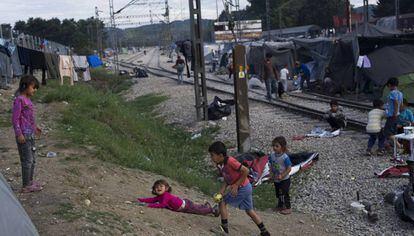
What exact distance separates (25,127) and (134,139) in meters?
8.34

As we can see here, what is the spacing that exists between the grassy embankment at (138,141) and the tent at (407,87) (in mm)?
6829

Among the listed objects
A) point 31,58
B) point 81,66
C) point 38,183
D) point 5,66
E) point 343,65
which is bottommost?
point 38,183

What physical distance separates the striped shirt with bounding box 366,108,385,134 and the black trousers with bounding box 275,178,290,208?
364 centimetres

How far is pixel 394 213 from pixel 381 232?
587 millimetres

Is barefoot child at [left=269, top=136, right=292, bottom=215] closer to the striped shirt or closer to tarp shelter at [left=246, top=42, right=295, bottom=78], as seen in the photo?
the striped shirt

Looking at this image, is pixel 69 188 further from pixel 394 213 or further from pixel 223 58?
pixel 223 58

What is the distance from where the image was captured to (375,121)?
11.6 m

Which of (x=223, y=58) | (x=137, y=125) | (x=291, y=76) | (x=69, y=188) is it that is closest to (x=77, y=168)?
(x=69, y=188)

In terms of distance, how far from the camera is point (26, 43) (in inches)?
1065

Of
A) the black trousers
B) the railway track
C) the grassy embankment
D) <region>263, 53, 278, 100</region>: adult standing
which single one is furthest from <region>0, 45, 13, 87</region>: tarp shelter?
the black trousers

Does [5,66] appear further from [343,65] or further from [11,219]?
[11,219]

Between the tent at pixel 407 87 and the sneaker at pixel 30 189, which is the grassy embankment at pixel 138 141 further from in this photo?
the tent at pixel 407 87

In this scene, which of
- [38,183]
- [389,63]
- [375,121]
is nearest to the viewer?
[38,183]

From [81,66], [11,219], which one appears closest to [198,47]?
[11,219]
